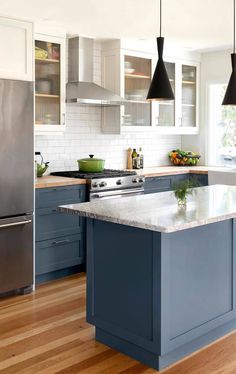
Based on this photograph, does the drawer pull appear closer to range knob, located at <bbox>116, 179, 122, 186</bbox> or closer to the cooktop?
the cooktop

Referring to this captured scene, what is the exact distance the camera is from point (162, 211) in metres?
3.24

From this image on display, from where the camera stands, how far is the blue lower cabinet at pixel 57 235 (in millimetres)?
4727

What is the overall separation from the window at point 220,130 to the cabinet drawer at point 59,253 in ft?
9.21

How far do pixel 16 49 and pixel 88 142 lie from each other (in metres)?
1.76

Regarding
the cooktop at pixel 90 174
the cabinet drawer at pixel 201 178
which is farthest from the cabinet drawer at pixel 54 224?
the cabinet drawer at pixel 201 178

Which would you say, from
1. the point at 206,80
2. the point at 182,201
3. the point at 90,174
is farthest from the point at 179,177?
the point at 182,201

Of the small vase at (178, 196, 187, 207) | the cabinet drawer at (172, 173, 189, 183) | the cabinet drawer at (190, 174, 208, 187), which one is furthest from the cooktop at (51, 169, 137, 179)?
the small vase at (178, 196, 187, 207)

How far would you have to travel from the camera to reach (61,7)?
4.33 meters

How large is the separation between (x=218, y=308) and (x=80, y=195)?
2.06 m

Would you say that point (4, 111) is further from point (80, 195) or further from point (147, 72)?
point (147, 72)

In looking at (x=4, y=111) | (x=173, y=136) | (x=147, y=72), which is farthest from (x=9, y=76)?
(x=173, y=136)

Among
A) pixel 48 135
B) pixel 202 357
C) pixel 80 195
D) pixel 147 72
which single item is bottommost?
pixel 202 357

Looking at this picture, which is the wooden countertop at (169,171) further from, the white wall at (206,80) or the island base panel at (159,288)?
the island base panel at (159,288)

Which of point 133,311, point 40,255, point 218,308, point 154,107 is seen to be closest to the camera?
point 133,311
